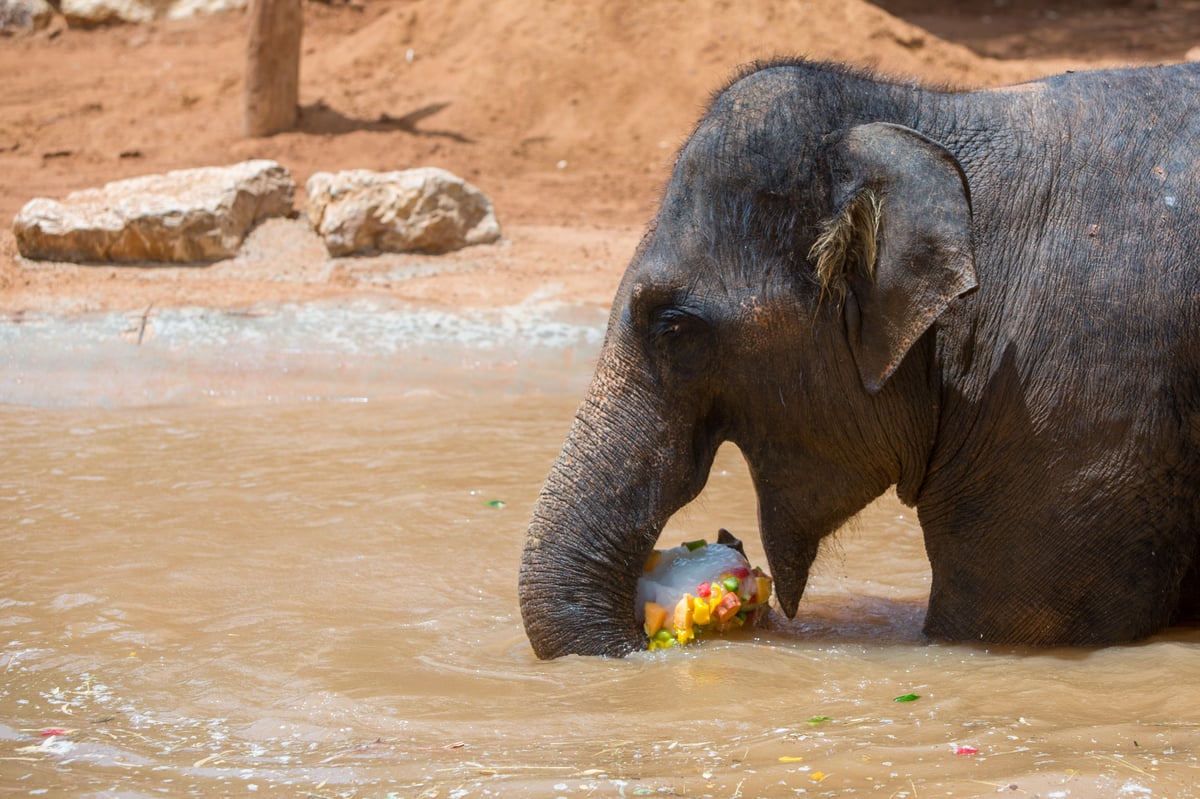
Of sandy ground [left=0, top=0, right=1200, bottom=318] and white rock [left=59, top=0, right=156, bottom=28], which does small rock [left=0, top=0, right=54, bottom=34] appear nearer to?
sandy ground [left=0, top=0, right=1200, bottom=318]

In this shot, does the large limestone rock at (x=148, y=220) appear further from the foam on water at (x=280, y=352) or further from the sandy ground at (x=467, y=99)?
the foam on water at (x=280, y=352)

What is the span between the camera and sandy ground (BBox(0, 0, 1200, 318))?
10250mm

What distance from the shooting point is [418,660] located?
4293 millimetres

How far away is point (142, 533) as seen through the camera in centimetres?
576

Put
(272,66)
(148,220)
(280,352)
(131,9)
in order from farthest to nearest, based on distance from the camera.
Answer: (131,9) → (272,66) → (148,220) → (280,352)

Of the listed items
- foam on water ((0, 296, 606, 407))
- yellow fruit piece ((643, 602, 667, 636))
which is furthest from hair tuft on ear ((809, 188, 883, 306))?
foam on water ((0, 296, 606, 407))

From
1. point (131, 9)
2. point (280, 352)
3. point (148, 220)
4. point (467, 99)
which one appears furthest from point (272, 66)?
point (131, 9)

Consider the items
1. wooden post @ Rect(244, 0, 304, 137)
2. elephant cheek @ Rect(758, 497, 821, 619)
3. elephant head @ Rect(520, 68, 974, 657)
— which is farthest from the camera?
wooden post @ Rect(244, 0, 304, 137)

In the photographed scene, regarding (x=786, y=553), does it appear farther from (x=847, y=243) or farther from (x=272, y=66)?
(x=272, y=66)

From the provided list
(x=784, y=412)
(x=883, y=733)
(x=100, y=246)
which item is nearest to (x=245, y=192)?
(x=100, y=246)

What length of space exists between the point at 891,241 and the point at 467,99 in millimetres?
11455

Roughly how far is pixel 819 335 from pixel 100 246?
725cm

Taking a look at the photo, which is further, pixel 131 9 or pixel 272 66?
pixel 131 9

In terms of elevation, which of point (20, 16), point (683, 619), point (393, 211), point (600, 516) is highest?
point (20, 16)
